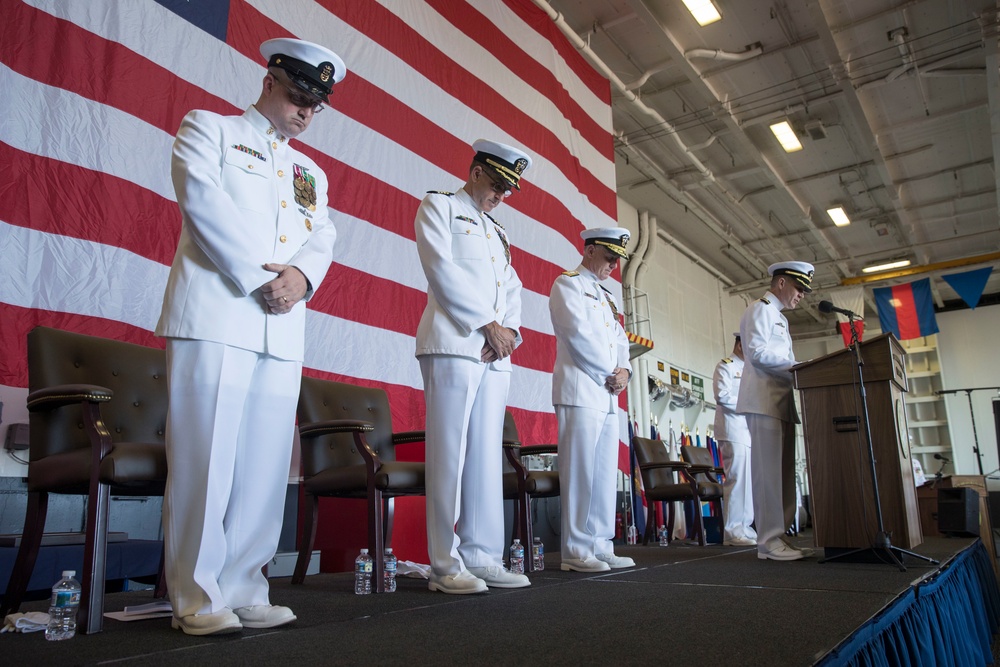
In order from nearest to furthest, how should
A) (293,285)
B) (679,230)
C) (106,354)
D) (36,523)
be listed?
(293,285) → (36,523) → (106,354) → (679,230)

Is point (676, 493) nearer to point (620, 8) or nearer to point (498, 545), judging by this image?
point (498, 545)

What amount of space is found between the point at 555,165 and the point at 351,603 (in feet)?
13.9

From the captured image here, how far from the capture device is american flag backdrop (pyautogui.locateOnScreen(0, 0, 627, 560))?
257cm

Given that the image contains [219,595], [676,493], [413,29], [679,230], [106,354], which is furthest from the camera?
[679,230]

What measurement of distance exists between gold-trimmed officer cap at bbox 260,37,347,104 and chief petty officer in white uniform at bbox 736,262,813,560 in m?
2.27

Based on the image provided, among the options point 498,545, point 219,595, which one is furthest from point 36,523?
point 498,545

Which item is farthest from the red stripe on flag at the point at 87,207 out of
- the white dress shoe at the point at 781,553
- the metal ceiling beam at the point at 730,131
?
the metal ceiling beam at the point at 730,131

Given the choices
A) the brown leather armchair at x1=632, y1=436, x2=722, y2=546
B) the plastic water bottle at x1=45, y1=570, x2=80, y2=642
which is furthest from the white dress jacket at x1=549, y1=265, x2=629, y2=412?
the brown leather armchair at x1=632, y1=436, x2=722, y2=546

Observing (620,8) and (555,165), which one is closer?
(555,165)

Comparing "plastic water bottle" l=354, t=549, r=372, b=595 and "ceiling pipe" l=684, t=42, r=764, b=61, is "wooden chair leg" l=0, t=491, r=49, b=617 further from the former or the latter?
"ceiling pipe" l=684, t=42, r=764, b=61

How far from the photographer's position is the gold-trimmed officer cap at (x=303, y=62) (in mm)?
1795

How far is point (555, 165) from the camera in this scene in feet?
18.2

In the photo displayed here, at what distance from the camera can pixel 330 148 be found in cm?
370

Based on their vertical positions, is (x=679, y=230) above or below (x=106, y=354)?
above
